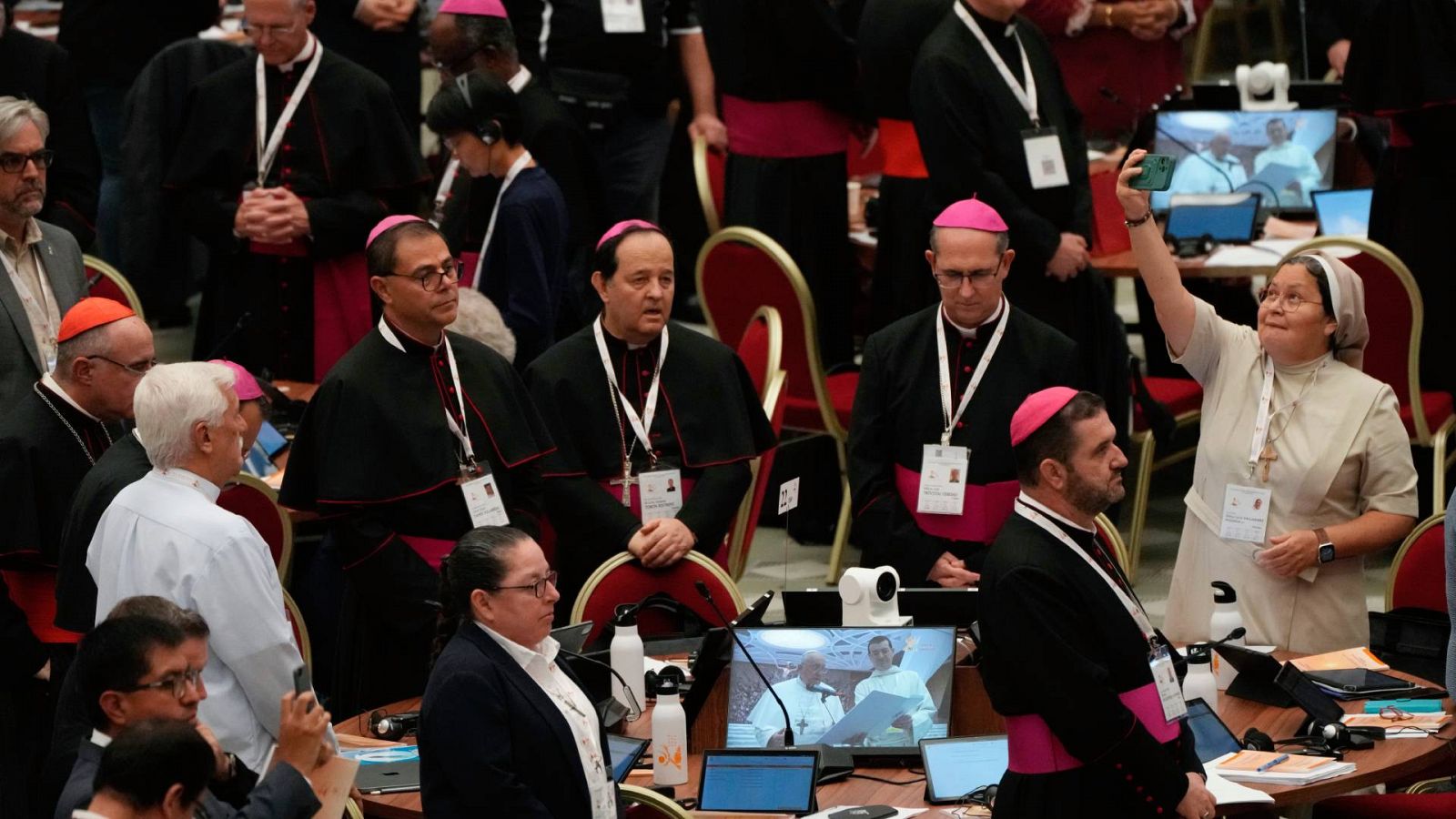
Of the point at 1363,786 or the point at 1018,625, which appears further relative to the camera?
the point at 1363,786

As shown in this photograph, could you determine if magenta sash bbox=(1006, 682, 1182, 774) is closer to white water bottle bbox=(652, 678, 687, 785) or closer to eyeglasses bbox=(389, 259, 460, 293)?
white water bottle bbox=(652, 678, 687, 785)

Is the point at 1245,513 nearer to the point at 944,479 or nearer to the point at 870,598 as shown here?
the point at 944,479

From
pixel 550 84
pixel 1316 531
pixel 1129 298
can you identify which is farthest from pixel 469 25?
pixel 1129 298

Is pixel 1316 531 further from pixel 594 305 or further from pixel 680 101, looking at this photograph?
pixel 680 101

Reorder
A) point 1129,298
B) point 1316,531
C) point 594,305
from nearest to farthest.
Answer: point 1316,531
point 594,305
point 1129,298

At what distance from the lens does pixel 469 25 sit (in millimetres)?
7043

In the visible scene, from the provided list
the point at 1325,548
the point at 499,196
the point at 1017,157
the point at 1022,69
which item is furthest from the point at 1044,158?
the point at 1325,548

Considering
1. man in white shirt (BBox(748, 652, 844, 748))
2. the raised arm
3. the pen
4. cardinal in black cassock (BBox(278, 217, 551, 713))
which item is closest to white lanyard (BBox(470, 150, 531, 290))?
cardinal in black cassock (BBox(278, 217, 551, 713))

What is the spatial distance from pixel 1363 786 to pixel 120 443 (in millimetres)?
2787

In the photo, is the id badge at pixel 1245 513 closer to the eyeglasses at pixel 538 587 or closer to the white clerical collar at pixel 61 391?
the eyeglasses at pixel 538 587

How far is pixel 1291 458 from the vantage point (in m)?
5.27

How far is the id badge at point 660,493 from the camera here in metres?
5.74

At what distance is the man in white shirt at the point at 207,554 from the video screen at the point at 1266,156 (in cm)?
515

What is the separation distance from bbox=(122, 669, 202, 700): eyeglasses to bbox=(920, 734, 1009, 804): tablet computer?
62.4 inches
